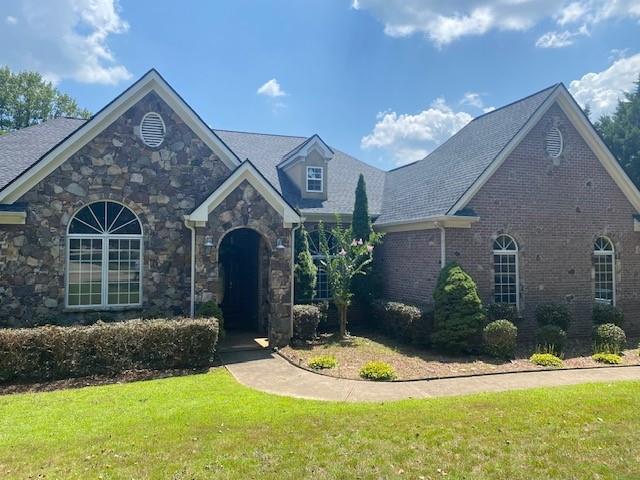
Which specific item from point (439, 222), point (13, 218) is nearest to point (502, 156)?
point (439, 222)

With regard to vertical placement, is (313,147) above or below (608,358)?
above

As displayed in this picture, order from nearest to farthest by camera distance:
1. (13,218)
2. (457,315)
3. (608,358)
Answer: (13,218), (608,358), (457,315)

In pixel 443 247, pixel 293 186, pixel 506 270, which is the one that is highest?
pixel 293 186

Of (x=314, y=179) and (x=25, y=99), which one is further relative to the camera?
(x=25, y=99)

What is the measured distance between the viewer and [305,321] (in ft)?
44.0

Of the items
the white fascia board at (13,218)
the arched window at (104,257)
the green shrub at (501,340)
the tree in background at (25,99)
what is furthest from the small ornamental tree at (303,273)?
the tree in background at (25,99)

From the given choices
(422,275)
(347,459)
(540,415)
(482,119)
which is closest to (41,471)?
(347,459)

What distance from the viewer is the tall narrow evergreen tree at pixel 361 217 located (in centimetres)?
1627

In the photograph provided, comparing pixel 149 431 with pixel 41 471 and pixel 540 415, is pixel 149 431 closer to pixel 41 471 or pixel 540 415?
pixel 41 471

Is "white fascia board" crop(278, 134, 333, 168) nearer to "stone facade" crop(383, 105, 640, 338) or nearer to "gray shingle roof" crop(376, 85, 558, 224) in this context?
"gray shingle roof" crop(376, 85, 558, 224)

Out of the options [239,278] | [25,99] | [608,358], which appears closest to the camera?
[608,358]

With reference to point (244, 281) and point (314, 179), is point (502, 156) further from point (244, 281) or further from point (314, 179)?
point (244, 281)

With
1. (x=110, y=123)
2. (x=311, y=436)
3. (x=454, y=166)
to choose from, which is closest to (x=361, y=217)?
(x=454, y=166)

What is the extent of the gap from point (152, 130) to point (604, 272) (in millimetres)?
15652
